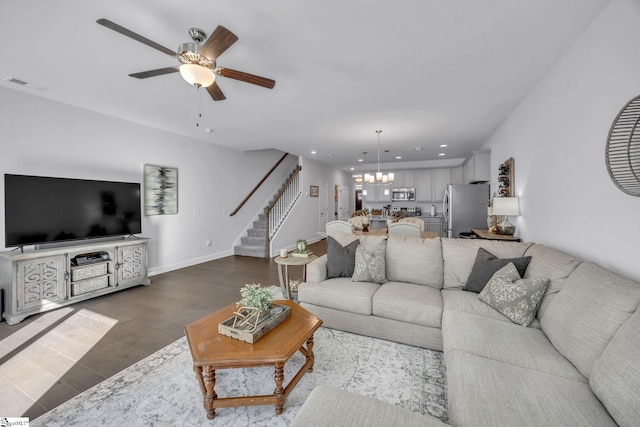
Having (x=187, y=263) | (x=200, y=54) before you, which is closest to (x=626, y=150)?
(x=200, y=54)

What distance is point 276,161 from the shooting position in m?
8.45

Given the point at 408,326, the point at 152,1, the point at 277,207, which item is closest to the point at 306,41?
the point at 152,1

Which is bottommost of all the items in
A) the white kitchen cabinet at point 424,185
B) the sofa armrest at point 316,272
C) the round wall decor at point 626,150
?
the sofa armrest at point 316,272

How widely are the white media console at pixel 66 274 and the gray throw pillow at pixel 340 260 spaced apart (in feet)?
10.4

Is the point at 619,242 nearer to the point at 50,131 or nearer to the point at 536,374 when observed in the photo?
the point at 536,374

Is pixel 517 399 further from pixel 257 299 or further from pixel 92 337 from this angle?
pixel 92 337

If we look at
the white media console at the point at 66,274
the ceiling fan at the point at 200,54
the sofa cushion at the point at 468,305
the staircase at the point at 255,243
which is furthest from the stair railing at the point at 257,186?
the sofa cushion at the point at 468,305

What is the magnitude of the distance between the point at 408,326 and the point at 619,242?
63.1 inches

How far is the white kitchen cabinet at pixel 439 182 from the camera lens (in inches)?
336

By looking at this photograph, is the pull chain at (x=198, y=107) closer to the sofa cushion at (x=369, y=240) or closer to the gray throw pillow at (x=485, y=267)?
the sofa cushion at (x=369, y=240)

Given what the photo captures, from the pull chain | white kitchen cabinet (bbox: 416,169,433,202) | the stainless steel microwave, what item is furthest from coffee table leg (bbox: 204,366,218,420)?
white kitchen cabinet (bbox: 416,169,433,202)

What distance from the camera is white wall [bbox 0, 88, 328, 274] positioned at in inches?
130

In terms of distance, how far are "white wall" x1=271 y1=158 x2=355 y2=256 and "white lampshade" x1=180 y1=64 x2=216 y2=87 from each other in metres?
4.75

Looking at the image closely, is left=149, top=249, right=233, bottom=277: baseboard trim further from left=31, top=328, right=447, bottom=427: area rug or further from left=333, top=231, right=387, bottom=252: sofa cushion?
left=333, top=231, right=387, bottom=252: sofa cushion
